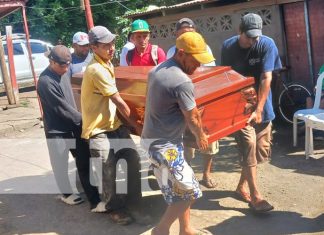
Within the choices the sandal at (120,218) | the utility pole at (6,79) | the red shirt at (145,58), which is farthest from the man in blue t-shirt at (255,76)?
the utility pole at (6,79)

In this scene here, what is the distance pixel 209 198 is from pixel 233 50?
58.3 inches

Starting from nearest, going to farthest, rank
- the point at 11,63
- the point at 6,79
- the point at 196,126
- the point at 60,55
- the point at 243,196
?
the point at 196,126
the point at 60,55
the point at 243,196
the point at 6,79
the point at 11,63

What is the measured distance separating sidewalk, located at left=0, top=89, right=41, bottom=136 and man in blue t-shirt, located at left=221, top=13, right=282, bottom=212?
5.44 m

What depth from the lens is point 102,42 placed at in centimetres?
387

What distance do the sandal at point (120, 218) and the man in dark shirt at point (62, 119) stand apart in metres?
0.39

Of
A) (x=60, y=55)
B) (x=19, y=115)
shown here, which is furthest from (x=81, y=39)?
(x=19, y=115)

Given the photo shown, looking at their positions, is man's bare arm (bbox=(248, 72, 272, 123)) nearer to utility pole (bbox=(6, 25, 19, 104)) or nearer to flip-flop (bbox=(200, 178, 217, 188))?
flip-flop (bbox=(200, 178, 217, 188))

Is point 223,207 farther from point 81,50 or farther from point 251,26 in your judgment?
point 81,50

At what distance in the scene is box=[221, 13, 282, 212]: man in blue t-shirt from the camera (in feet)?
13.3

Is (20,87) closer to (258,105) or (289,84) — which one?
(289,84)

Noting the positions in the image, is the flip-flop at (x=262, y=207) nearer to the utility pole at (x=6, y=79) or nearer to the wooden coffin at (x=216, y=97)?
the wooden coffin at (x=216, y=97)

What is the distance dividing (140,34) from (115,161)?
58.8 inches

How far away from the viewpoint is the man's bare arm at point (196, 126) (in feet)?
10.4

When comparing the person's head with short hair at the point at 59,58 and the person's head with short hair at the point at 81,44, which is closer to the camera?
the person's head with short hair at the point at 59,58
